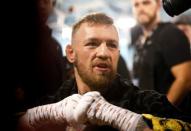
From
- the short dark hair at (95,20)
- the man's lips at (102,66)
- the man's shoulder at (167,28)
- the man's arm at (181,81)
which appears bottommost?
the man's arm at (181,81)

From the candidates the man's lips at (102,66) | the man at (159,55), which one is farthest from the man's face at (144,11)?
the man's lips at (102,66)

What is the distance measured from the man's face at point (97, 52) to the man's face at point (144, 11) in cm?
15

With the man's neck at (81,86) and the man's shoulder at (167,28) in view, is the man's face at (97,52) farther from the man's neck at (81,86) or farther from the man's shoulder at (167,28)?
the man's shoulder at (167,28)

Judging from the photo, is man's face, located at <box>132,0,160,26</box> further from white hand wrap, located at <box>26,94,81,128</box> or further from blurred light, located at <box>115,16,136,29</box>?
white hand wrap, located at <box>26,94,81,128</box>

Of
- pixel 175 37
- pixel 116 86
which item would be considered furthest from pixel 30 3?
pixel 175 37

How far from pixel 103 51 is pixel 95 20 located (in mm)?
117

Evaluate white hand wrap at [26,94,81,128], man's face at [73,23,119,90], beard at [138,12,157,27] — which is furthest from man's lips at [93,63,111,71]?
beard at [138,12,157,27]

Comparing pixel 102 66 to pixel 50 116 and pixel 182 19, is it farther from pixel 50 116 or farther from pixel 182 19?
pixel 182 19

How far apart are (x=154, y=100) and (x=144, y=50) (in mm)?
238

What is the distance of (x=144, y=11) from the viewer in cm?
155

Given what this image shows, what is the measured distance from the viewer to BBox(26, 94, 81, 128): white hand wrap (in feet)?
4.64

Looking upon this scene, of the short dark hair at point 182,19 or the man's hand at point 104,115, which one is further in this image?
the short dark hair at point 182,19

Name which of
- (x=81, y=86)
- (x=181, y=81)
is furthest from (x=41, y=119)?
(x=181, y=81)

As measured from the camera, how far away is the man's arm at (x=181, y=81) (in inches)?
58.9
